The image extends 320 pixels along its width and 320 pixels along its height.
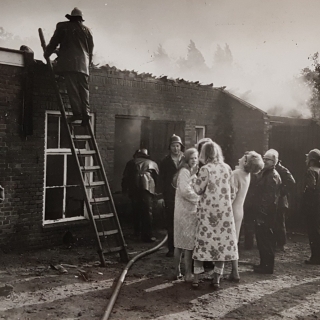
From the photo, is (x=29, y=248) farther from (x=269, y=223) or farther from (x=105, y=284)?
(x=269, y=223)

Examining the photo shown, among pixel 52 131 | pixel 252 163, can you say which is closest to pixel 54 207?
pixel 52 131

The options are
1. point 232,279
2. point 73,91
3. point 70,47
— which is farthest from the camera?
point 73,91

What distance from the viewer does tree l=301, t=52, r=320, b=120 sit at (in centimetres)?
2325

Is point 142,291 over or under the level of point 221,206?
under

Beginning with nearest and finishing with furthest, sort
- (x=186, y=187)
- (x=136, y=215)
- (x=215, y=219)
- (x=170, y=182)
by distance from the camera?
1. (x=215, y=219)
2. (x=186, y=187)
3. (x=170, y=182)
4. (x=136, y=215)

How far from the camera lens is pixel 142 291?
5441 millimetres

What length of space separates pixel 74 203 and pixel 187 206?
11.2 ft

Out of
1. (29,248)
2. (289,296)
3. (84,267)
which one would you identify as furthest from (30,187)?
(289,296)

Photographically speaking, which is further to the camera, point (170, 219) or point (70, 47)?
point (170, 219)

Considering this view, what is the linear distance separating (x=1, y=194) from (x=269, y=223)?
4.11 meters

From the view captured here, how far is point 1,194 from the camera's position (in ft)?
16.5

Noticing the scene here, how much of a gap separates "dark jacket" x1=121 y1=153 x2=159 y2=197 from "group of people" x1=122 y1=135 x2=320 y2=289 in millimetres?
877

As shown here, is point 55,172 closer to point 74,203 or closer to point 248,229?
point 74,203

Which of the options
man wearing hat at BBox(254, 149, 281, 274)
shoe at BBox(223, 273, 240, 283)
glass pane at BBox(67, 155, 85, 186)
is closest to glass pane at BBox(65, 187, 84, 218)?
glass pane at BBox(67, 155, 85, 186)
